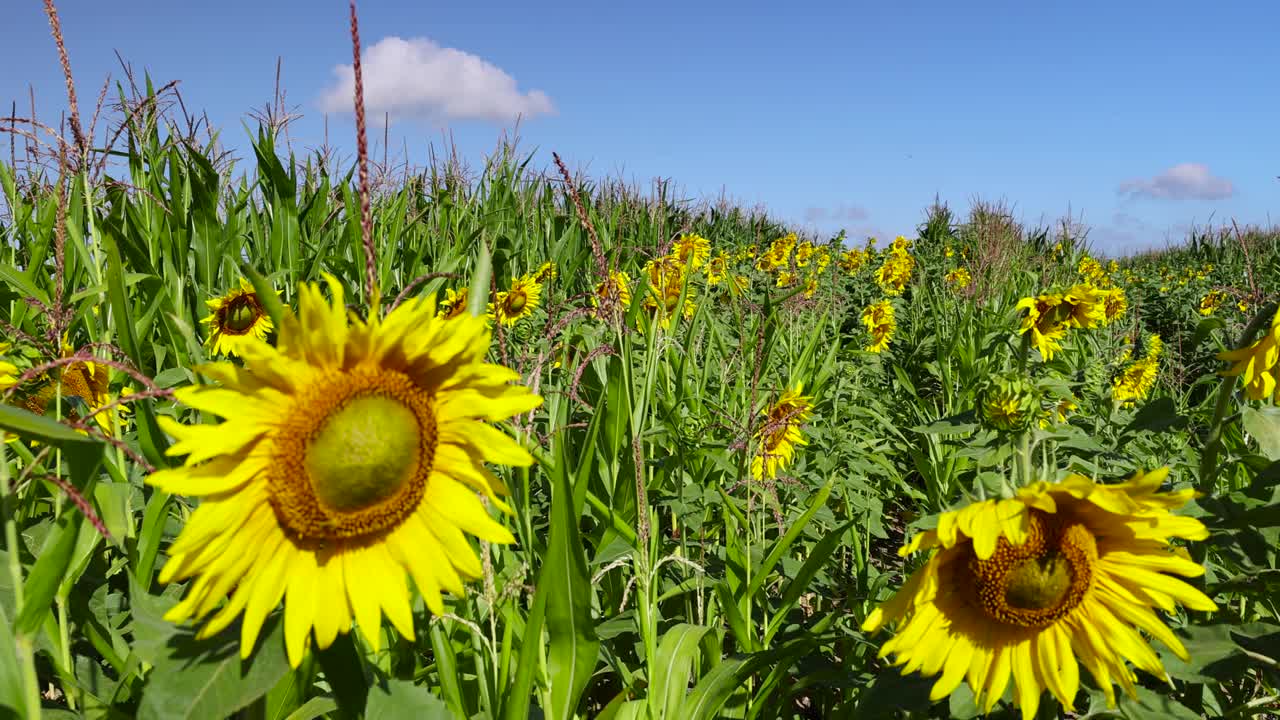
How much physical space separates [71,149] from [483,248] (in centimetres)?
130

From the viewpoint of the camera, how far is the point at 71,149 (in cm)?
169

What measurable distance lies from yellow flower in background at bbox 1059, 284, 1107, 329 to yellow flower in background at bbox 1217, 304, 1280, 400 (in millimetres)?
1387

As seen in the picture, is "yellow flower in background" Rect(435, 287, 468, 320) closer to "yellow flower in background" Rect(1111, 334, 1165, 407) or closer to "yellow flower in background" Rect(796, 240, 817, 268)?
"yellow flower in background" Rect(1111, 334, 1165, 407)

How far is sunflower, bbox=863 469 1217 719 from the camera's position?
1110 mm

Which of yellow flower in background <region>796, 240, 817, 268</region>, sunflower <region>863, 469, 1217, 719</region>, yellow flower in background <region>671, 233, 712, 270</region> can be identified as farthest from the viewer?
yellow flower in background <region>796, 240, 817, 268</region>

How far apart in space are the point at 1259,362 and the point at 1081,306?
149 cm

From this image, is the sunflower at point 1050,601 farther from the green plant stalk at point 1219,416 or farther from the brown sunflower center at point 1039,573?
the green plant stalk at point 1219,416

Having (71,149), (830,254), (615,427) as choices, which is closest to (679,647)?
(615,427)

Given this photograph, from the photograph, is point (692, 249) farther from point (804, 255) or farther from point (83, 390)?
point (83, 390)

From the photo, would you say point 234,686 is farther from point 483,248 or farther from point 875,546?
point 875,546

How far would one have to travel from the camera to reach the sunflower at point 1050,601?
1.11m

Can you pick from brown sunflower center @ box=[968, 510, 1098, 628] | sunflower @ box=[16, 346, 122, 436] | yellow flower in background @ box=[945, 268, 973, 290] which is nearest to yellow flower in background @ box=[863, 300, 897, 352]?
yellow flower in background @ box=[945, 268, 973, 290]

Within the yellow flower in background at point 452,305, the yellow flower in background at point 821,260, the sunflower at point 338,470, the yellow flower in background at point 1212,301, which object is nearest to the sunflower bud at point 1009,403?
the sunflower at point 338,470

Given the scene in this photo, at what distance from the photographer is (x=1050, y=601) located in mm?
1140
